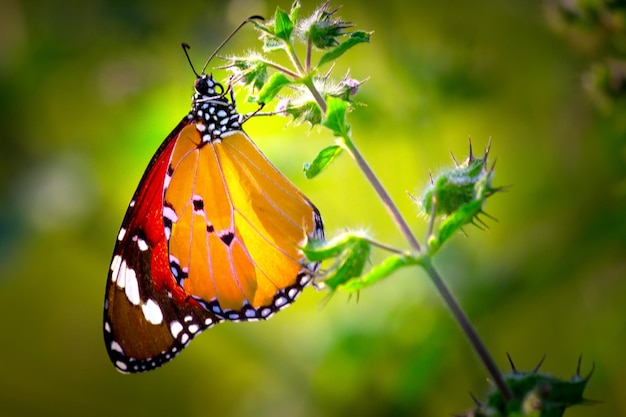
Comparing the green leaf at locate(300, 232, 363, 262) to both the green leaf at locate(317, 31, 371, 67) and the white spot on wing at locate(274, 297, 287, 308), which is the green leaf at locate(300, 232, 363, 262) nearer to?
the green leaf at locate(317, 31, 371, 67)

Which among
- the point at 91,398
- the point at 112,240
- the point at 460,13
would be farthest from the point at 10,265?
the point at 460,13

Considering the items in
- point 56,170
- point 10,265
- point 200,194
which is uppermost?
point 56,170

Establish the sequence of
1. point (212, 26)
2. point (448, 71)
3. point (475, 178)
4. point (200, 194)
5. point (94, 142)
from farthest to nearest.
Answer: point (94, 142) < point (212, 26) < point (448, 71) < point (200, 194) < point (475, 178)

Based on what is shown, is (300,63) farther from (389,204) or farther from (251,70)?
(389,204)

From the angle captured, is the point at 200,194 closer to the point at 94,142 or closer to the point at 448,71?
the point at 448,71

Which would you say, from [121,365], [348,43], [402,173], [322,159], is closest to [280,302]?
[121,365]

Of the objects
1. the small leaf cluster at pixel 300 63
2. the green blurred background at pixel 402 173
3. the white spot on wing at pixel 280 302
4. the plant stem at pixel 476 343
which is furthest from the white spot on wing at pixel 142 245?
the plant stem at pixel 476 343

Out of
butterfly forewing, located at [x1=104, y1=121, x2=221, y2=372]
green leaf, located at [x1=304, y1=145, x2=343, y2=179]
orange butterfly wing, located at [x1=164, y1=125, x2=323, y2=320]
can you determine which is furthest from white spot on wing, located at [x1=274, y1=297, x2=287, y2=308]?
green leaf, located at [x1=304, y1=145, x2=343, y2=179]
